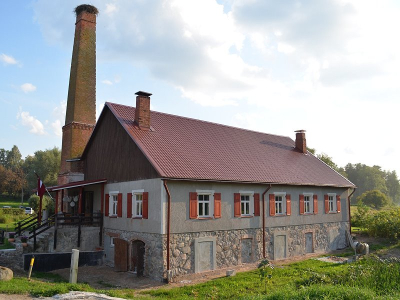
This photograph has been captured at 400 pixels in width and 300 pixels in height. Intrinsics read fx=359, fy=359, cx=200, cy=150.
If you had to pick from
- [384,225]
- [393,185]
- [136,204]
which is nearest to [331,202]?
[384,225]

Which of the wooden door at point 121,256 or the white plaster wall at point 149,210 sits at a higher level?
the white plaster wall at point 149,210

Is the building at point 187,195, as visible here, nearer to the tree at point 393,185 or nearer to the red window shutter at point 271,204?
the red window shutter at point 271,204

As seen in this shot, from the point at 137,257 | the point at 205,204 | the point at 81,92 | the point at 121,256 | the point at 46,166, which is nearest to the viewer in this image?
the point at 137,257

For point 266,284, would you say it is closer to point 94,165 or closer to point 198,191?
point 198,191

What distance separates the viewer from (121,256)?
58.2 feet

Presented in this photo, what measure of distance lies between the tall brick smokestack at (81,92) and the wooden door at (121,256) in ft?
29.3

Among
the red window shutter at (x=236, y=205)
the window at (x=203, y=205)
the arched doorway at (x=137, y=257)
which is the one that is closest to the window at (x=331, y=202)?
the red window shutter at (x=236, y=205)

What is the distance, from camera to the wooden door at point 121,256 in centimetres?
1755

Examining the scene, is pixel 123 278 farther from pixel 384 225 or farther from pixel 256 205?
pixel 384 225

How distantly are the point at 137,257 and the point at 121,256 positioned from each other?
1.20 metres

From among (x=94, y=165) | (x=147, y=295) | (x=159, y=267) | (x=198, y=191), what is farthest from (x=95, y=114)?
(x=147, y=295)

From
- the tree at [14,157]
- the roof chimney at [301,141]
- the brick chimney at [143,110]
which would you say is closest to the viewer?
the brick chimney at [143,110]

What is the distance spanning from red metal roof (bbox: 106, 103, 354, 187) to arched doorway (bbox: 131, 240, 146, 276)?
416cm

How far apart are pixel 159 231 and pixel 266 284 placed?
5.02 m
